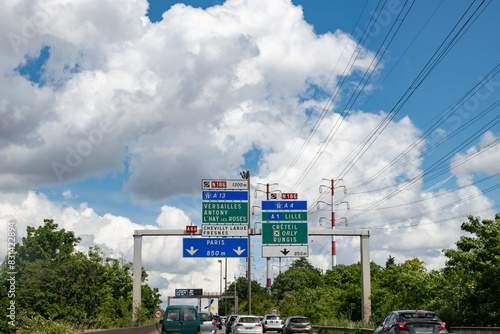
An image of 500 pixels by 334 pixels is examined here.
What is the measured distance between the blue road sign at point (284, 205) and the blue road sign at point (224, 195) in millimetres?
1584

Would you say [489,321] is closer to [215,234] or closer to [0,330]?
[215,234]

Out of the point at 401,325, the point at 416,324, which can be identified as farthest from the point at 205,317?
the point at 416,324

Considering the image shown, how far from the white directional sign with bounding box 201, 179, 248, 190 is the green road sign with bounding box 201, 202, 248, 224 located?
111cm

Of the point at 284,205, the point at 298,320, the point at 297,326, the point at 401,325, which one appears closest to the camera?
the point at 401,325

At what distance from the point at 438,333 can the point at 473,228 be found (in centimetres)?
1694

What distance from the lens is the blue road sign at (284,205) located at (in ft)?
138

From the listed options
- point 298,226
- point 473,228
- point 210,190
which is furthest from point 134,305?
point 473,228

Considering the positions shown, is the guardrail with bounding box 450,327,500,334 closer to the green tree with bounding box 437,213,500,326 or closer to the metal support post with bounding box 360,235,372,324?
the green tree with bounding box 437,213,500,326

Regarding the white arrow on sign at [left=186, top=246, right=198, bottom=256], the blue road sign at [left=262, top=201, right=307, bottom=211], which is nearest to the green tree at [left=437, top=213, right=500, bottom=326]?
the blue road sign at [left=262, top=201, right=307, bottom=211]

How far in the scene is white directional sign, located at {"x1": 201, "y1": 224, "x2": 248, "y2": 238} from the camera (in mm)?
40991

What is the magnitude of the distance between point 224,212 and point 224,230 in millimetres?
1269

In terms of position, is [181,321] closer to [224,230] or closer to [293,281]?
[224,230]

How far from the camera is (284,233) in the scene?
41.8m

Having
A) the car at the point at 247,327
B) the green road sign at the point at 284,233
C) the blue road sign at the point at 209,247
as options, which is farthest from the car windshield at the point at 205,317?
the green road sign at the point at 284,233
